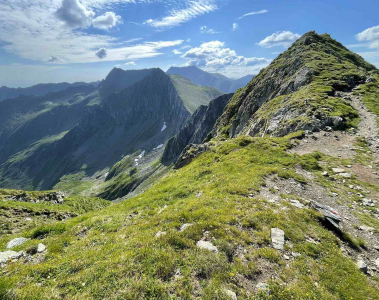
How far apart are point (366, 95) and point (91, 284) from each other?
5904 centimetres

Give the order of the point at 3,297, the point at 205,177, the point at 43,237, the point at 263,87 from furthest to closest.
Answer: the point at 263,87
the point at 205,177
the point at 43,237
the point at 3,297

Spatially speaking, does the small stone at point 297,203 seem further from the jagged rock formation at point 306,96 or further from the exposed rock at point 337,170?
the jagged rock formation at point 306,96

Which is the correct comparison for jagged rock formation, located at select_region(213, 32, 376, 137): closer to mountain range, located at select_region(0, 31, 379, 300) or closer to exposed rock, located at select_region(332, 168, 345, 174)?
mountain range, located at select_region(0, 31, 379, 300)

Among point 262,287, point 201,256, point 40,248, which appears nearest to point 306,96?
point 262,287

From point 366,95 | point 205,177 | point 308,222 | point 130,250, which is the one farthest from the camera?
point 366,95

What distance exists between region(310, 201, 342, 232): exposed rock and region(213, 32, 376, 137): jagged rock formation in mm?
22291

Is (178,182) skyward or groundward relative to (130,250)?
groundward

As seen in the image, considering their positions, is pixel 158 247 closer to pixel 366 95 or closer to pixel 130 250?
pixel 130 250

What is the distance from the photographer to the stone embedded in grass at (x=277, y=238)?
10109mm

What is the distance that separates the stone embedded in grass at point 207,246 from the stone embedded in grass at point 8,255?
10.4 meters

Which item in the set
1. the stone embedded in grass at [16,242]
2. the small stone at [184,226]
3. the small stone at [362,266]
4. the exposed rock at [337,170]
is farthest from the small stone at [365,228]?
the stone embedded in grass at [16,242]

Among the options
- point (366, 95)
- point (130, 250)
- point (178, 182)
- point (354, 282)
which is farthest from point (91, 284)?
point (366, 95)

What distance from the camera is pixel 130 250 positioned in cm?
951

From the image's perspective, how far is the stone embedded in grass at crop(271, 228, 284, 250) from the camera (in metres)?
10.1
